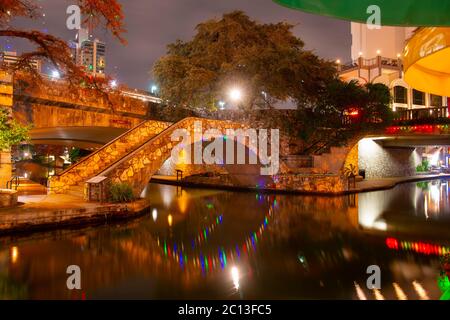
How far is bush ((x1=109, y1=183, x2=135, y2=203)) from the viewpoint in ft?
36.9

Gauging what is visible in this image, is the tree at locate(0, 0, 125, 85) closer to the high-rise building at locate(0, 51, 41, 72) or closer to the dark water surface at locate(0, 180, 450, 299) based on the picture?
the high-rise building at locate(0, 51, 41, 72)

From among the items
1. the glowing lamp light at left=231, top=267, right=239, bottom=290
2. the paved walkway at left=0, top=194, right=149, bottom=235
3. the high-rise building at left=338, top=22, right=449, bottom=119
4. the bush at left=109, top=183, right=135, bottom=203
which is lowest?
the glowing lamp light at left=231, top=267, right=239, bottom=290

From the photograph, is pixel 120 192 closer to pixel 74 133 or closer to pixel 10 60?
pixel 10 60

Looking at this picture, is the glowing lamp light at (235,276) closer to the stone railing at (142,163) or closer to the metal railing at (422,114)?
the stone railing at (142,163)

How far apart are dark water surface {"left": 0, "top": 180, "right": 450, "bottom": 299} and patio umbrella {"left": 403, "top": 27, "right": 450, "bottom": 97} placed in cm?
260

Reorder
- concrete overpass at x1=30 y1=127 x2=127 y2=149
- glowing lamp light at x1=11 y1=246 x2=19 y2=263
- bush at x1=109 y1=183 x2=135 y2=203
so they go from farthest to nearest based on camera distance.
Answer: concrete overpass at x1=30 y1=127 x2=127 y2=149
bush at x1=109 y1=183 x2=135 y2=203
glowing lamp light at x1=11 y1=246 x2=19 y2=263

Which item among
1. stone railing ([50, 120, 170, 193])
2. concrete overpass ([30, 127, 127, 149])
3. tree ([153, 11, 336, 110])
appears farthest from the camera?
tree ([153, 11, 336, 110])

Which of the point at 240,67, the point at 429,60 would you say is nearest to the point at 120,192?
the point at 429,60

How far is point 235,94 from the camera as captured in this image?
20906 millimetres

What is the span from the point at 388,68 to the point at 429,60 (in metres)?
43.2

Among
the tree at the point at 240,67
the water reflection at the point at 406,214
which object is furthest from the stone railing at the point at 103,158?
the water reflection at the point at 406,214

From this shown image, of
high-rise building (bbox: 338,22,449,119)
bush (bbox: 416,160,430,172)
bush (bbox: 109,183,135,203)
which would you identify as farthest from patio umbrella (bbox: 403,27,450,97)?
high-rise building (bbox: 338,22,449,119)

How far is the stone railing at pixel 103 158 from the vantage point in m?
13.5
